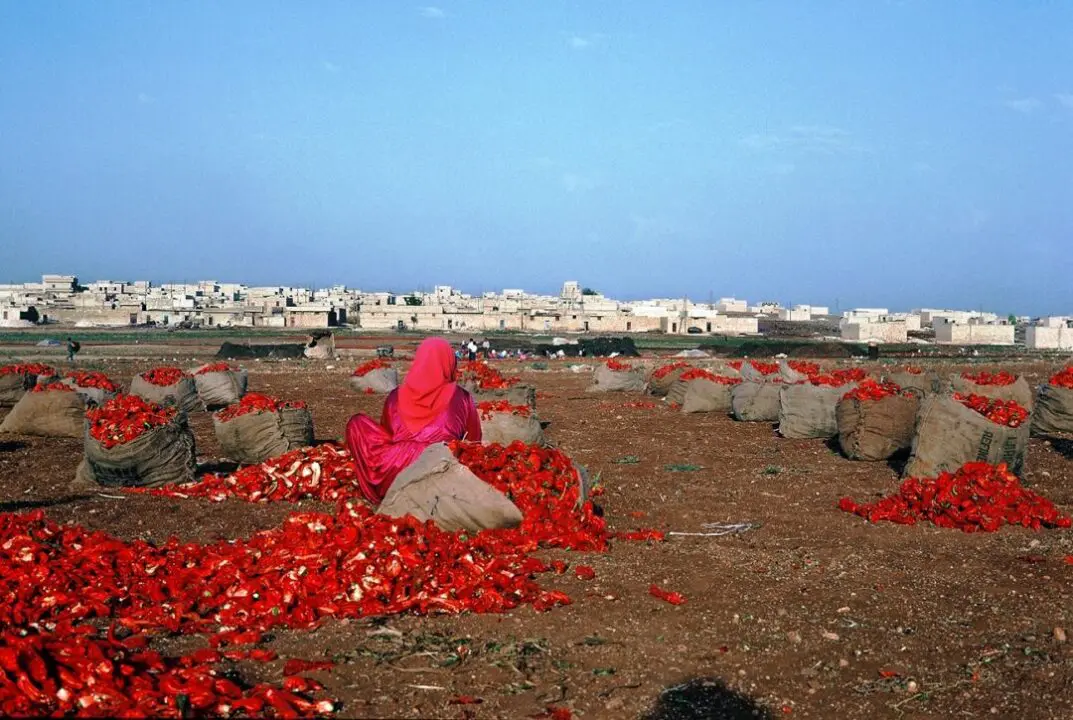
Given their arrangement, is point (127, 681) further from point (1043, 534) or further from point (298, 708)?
point (1043, 534)

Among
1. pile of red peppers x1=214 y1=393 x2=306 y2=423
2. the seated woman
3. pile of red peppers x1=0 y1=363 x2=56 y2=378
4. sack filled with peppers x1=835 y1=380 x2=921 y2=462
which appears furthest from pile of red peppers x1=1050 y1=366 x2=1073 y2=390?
pile of red peppers x1=0 y1=363 x2=56 y2=378

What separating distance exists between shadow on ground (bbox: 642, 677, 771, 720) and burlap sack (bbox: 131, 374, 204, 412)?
1439 cm

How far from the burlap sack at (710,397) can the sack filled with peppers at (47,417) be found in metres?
10.8

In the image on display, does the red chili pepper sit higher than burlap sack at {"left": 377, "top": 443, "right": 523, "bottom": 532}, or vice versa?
burlap sack at {"left": 377, "top": 443, "right": 523, "bottom": 532}

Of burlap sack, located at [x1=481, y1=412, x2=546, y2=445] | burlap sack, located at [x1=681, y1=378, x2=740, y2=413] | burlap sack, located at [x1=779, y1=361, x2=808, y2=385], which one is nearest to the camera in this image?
burlap sack, located at [x1=481, y1=412, x2=546, y2=445]

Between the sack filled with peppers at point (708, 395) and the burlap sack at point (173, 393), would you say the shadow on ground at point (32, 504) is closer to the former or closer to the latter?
the burlap sack at point (173, 393)

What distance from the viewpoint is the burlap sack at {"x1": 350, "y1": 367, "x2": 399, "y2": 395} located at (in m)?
24.7

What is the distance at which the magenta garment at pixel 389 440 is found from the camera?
8.77 m

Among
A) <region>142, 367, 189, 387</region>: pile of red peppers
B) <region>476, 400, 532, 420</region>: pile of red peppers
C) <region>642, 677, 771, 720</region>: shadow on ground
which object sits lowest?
<region>642, 677, 771, 720</region>: shadow on ground

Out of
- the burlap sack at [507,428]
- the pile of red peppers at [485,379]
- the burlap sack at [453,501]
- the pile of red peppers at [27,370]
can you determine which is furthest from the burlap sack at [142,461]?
the pile of red peppers at [27,370]

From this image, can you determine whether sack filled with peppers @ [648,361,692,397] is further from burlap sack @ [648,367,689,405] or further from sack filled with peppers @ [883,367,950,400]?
sack filled with peppers @ [883,367,950,400]

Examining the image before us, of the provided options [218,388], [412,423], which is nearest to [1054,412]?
[412,423]

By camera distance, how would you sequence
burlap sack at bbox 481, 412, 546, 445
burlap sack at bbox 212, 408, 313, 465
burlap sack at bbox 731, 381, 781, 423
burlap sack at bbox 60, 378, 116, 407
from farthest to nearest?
burlap sack at bbox 731, 381, 781, 423 → burlap sack at bbox 60, 378, 116, 407 → burlap sack at bbox 481, 412, 546, 445 → burlap sack at bbox 212, 408, 313, 465

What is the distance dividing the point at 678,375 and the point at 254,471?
1473cm
